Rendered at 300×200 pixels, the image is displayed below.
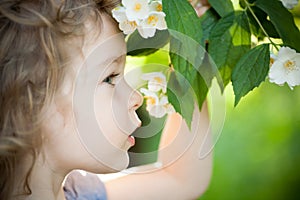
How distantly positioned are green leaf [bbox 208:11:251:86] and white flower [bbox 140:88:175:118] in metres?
0.10

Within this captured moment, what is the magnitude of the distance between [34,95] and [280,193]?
1.19 meters

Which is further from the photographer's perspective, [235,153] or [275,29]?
[235,153]

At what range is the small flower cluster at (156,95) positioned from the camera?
3.12 ft

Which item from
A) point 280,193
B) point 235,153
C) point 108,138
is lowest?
point 280,193

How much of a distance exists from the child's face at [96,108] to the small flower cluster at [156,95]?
2 cm

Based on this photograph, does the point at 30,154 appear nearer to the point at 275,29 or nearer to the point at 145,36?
the point at 145,36

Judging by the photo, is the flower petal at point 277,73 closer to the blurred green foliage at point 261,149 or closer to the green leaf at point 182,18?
the green leaf at point 182,18

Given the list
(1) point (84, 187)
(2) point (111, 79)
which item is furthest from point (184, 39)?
(1) point (84, 187)

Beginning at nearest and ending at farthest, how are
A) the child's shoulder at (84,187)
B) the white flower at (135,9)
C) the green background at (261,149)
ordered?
the white flower at (135,9) < the child's shoulder at (84,187) < the green background at (261,149)

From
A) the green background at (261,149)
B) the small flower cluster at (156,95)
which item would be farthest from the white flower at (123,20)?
the green background at (261,149)

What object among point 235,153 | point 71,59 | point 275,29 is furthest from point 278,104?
point 71,59

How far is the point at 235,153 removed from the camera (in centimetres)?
188

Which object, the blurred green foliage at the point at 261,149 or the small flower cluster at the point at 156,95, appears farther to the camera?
the blurred green foliage at the point at 261,149

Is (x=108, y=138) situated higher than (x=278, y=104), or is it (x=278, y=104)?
(x=108, y=138)
